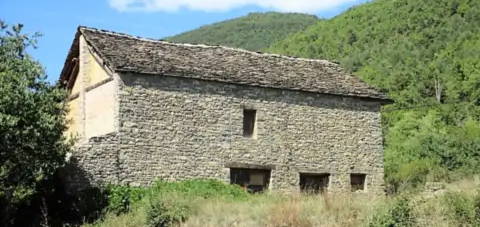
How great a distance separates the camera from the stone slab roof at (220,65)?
23656 mm

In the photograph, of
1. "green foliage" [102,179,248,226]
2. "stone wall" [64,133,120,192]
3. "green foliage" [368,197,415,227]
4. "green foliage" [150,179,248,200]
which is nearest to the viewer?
"green foliage" [368,197,415,227]

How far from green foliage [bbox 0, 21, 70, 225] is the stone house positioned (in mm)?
1673

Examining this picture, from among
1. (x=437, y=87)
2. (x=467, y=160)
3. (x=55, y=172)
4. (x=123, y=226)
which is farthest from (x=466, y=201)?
(x=437, y=87)

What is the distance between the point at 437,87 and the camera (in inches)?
2105

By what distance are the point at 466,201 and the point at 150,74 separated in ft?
39.1

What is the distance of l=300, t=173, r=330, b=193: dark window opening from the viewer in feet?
85.2

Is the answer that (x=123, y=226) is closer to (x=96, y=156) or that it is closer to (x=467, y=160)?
(x=96, y=156)

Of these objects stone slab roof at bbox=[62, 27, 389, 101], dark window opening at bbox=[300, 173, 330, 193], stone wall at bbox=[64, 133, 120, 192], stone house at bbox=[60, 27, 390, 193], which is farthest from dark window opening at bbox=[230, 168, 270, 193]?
stone wall at bbox=[64, 133, 120, 192]

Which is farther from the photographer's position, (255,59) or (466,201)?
(255,59)

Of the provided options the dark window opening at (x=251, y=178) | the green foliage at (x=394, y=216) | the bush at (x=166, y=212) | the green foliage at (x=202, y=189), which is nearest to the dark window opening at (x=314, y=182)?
the dark window opening at (x=251, y=178)


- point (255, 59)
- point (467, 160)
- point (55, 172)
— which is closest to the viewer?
point (55, 172)

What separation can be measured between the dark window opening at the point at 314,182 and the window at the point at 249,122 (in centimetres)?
261

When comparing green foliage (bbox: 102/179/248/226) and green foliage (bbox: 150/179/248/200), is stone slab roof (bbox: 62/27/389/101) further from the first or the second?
green foliage (bbox: 102/179/248/226)

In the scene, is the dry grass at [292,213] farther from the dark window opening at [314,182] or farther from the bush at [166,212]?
the dark window opening at [314,182]
